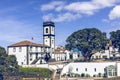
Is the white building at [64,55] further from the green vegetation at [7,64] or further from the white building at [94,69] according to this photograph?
the green vegetation at [7,64]

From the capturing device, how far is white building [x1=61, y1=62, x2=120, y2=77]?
282ft

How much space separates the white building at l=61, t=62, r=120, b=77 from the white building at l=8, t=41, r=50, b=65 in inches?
971

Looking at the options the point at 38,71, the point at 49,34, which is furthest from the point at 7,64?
the point at 49,34

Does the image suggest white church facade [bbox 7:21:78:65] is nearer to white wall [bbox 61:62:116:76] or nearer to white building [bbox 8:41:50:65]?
white building [bbox 8:41:50:65]

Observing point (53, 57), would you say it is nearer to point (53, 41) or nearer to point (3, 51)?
point (53, 41)

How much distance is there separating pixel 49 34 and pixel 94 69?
1750 inches

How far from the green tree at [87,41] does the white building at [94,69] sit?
11.5 metres

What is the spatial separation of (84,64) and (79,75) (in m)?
4.00

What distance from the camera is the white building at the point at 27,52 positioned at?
380ft

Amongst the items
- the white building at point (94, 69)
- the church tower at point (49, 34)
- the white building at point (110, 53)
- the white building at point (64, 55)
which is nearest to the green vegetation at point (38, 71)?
the white building at point (94, 69)

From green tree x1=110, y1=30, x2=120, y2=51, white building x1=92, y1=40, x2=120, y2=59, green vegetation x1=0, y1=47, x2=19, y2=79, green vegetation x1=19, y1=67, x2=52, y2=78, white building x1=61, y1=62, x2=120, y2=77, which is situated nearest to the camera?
white building x1=61, y1=62, x2=120, y2=77

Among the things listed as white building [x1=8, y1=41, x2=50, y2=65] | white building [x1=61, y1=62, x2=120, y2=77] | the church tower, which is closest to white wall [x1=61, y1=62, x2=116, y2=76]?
white building [x1=61, y1=62, x2=120, y2=77]

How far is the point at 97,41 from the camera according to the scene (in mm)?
101188

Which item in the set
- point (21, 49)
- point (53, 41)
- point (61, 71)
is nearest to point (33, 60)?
point (21, 49)
